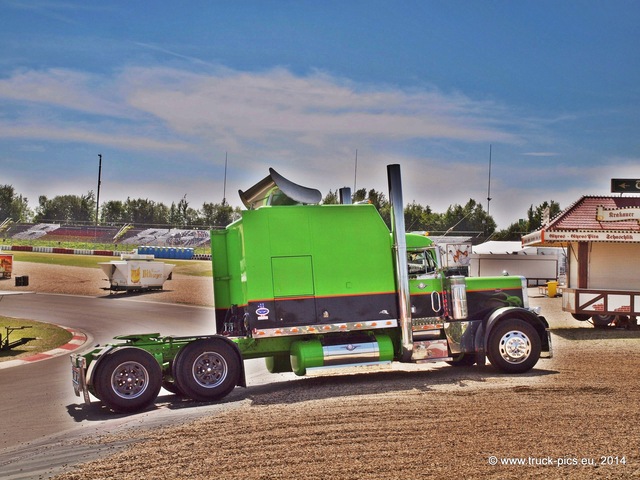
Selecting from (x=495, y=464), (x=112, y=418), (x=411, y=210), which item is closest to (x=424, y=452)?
(x=495, y=464)

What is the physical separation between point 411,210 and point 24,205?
317ft

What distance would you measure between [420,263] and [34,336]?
57.2 feet

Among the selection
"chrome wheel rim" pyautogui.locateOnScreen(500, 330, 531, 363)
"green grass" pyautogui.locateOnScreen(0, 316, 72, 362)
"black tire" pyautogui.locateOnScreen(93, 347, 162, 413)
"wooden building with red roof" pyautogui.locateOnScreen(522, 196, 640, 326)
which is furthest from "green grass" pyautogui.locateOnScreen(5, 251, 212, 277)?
"black tire" pyautogui.locateOnScreen(93, 347, 162, 413)

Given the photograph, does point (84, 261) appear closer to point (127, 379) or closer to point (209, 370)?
point (209, 370)

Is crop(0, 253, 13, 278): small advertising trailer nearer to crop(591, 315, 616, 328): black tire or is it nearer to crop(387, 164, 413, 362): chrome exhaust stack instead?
crop(591, 315, 616, 328): black tire

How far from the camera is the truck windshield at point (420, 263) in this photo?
16.0 m

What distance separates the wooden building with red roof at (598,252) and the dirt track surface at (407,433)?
12.9 m

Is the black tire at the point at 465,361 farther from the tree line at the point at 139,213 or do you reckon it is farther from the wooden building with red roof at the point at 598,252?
the tree line at the point at 139,213

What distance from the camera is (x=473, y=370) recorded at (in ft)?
55.4

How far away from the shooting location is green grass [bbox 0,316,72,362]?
23.6 metres

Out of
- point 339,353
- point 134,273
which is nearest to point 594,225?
point 339,353

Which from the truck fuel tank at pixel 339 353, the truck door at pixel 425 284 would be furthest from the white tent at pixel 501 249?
the truck fuel tank at pixel 339 353

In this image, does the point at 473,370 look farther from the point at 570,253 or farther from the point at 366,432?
the point at 570,253

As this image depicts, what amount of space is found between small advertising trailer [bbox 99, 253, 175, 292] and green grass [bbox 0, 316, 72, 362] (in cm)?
1376
